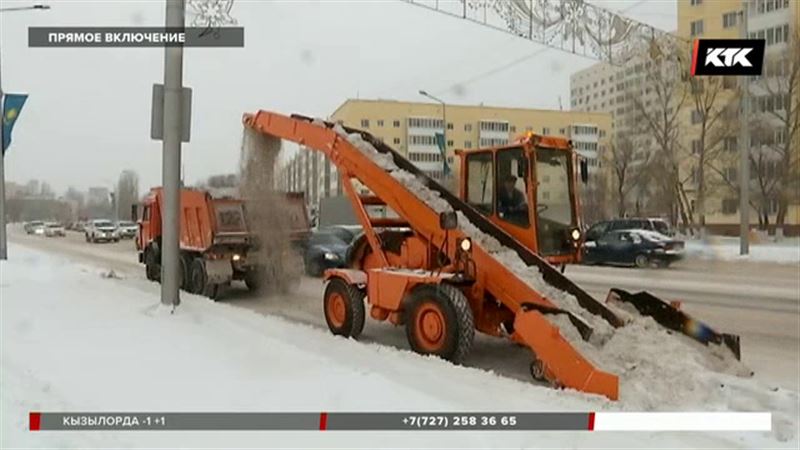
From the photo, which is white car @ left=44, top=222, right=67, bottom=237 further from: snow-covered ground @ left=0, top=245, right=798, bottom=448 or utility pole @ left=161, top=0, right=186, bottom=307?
snow-covered ground @ left=0, top=245, right=798, bottom=448

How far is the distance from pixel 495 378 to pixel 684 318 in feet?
7.20

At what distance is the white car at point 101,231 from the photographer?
106 ft

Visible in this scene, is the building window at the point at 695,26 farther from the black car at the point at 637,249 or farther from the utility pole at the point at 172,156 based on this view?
the black car at the point at 637,249

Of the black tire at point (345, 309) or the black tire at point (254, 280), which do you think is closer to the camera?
the black tire at point (345, 309)

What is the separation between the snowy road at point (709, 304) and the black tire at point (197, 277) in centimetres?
61

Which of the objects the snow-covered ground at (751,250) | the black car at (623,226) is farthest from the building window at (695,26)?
the snow-covered ground at (751,250)

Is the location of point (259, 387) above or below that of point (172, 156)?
below

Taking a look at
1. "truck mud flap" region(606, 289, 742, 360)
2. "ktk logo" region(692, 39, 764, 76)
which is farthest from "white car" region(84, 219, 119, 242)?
"ktk logo" region(692, 39, 764, 76)

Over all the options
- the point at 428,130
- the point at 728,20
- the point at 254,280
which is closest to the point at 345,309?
the point at 254,280

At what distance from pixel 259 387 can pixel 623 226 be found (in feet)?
63.4

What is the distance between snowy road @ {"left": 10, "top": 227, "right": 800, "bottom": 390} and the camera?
285 inches

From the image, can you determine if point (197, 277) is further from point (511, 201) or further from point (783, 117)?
point (783, 117)

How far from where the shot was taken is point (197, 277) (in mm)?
12141

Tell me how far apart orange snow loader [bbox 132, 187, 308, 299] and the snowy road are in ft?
1.79
